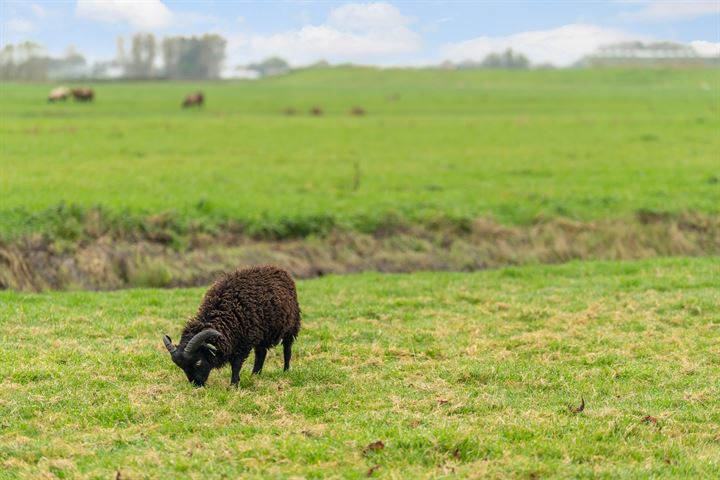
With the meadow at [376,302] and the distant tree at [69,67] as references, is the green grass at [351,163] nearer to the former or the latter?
the meadow at [376,302]

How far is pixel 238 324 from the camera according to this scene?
33.8ft

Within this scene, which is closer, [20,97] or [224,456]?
[224,456]

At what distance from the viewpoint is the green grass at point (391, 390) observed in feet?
24.5

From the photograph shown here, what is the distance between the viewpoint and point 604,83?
10969 centimetres

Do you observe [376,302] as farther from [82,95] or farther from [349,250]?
[82,95]

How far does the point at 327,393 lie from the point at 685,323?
6.85 meters

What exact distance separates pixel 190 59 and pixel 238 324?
112 meters

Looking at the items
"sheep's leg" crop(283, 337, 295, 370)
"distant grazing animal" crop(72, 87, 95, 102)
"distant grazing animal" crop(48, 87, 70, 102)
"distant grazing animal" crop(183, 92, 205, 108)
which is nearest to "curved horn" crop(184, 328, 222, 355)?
"sheep's leg" crop(283, 337, 295, 370)

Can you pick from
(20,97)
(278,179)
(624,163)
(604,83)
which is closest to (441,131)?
(624,163)

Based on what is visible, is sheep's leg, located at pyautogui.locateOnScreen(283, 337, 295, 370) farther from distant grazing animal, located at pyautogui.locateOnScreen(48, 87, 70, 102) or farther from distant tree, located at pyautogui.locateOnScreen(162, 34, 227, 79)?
distant tree, located at pyautogui.locateOnScreen(162, 34, 227, 79)

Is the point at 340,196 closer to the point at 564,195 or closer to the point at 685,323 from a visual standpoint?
Answer: the point at 564,195

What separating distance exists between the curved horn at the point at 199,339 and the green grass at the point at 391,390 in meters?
0.54

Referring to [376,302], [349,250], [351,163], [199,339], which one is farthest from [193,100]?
[199,339]

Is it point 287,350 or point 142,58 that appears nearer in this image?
point 287,350
